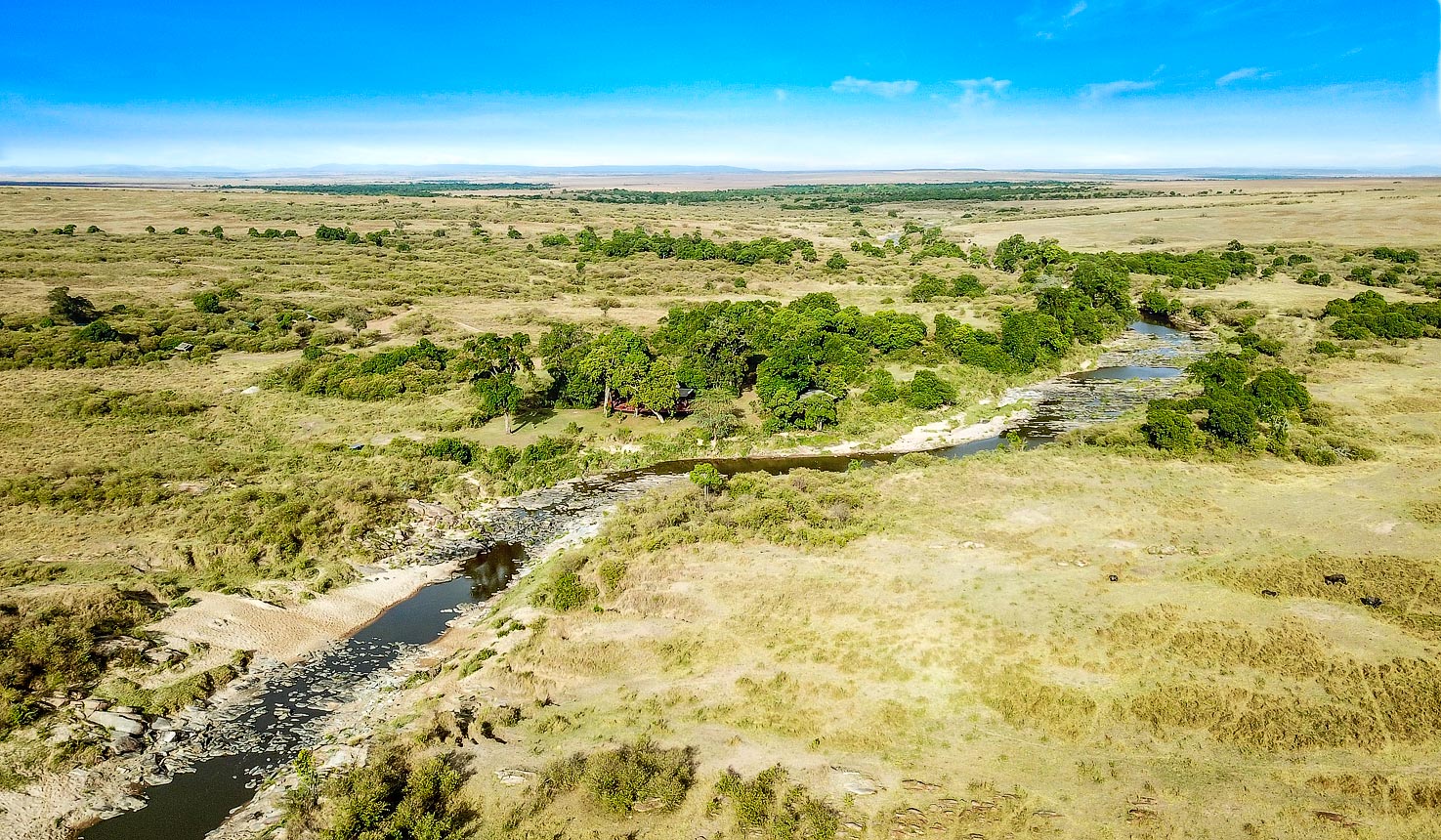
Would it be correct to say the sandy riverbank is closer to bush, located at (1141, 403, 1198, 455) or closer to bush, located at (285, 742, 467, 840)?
bush, located at (285, 742, 467, 840)

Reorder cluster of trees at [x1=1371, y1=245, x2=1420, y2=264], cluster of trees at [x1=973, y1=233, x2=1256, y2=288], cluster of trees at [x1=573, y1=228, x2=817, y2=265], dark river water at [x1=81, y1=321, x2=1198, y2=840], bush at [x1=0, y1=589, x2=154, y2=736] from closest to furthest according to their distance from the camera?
dark river water at [x1=81, y1=321, x2=1198, y2=840] < bush at [x1=0, y1=589, x2=154, y2=736] < cluster of trees at [x1=973, y1=233, x2=1256, y2=288] < cluster of trees at [x1=1371, y1=245, x2=1420, y2=264] < cluster of trees at [x1=573, y1=228, x2=817, y2=265]

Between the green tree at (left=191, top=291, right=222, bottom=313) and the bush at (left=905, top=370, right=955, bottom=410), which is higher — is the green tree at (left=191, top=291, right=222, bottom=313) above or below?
above

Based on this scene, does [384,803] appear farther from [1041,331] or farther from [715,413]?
[1041,331]

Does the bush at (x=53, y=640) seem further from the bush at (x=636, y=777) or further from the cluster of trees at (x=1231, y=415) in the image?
the cluster of trees at (x=1231, y=415)

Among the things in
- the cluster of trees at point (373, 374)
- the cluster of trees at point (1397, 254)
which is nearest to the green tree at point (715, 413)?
the cluster of trees at point (373, 374)

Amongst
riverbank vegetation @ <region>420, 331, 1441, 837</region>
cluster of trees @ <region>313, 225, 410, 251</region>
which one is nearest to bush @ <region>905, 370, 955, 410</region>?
riverbank vegetation @ <region>420, 331, 1441, 837</region>

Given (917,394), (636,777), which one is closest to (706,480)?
(636,777)
